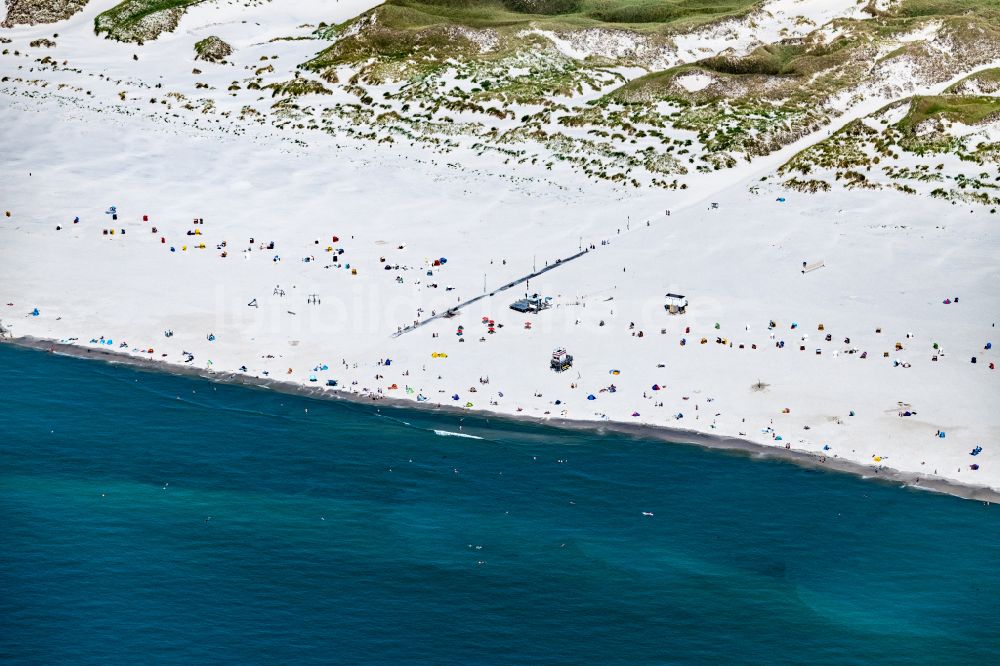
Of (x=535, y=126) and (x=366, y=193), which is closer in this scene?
(x=366, y=193)

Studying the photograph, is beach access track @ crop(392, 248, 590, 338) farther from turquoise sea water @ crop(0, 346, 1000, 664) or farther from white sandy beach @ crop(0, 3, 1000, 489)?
turquoise sea water @ crop(0, 346, 1000, 664)

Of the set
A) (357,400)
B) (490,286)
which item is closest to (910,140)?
(490,286)

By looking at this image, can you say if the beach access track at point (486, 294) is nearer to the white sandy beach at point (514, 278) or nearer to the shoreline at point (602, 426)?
the white sandy beach at point (514, 278)

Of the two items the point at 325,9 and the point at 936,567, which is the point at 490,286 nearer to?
the point at 936,567

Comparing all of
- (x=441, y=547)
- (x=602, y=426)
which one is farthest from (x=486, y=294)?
(x=441, y=547)

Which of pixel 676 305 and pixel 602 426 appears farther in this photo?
pixel 676 305

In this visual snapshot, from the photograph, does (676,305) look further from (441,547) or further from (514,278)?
(441,547)
